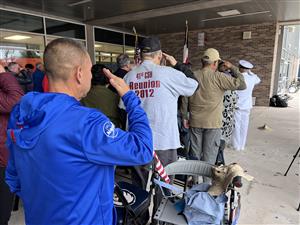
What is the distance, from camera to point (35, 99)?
0.78 m

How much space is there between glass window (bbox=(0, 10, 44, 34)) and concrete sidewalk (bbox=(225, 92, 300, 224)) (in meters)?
6.57

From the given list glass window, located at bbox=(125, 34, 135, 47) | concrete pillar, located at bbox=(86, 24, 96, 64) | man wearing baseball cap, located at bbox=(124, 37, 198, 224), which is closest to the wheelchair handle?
man wearing baseball cap, located at bbox=(124, 37, 198, 224)

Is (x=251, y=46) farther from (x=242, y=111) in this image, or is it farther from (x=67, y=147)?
(x=67, y=147)

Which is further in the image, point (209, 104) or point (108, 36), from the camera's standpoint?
point (108, 36)

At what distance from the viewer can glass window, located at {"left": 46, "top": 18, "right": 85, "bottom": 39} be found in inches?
299

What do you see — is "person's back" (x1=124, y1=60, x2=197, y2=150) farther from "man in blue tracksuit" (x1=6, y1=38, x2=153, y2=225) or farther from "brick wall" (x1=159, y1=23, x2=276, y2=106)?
"brick wall" (x1=159, y1=23, x2=276, y2=106)

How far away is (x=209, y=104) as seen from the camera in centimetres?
270

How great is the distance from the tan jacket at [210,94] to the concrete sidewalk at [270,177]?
37.1 inches

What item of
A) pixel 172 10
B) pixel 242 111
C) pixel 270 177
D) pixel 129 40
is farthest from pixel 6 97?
pixel 129 40

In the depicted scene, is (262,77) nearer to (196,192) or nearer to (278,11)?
(278,11)

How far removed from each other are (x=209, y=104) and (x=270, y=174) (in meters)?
1.49

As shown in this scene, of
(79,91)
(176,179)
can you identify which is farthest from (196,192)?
(79,91)

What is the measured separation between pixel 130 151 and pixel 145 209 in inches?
42.0

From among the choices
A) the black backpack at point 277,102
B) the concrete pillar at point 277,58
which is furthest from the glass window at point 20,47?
the black backpack at point 277,102
